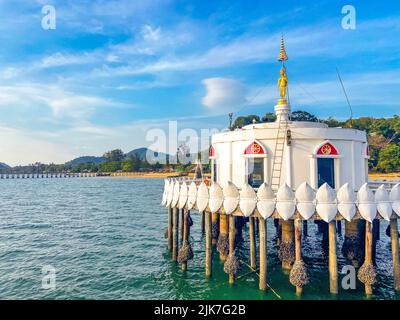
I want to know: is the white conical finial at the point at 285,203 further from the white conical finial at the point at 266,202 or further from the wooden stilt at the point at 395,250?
the wooden stilt at the point at 395,250

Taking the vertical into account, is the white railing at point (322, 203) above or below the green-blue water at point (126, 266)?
above

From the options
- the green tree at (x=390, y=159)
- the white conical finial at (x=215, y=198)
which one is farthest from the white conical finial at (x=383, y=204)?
the green tree at (x=390, y=159)

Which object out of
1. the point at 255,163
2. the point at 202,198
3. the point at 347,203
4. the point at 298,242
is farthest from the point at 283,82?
the point at 298,242

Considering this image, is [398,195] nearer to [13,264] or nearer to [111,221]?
[13,264]

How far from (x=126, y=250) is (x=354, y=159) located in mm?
22950

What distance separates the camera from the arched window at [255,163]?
22.2m

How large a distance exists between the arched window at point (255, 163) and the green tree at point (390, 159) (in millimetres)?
77861

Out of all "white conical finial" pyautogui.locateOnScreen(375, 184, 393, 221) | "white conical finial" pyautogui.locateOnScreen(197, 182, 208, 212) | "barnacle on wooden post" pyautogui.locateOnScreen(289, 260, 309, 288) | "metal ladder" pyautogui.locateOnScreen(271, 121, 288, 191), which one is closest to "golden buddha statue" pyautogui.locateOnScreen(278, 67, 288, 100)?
"metal ladder" pyautogui.locateOnScreen(271, 121, 288, 191)

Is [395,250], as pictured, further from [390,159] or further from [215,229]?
[390,159]

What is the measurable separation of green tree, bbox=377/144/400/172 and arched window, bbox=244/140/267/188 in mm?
77861

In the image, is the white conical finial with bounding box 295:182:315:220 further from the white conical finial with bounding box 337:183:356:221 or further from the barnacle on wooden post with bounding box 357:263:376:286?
the barnacle on wooden post with bounding box 357:263:376:286

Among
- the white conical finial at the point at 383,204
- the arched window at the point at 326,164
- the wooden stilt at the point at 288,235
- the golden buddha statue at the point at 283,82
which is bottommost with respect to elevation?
the wooden stilt at the point at 288,235

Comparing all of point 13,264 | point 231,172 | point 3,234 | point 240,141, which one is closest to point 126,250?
point 13,264

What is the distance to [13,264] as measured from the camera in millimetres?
28859
